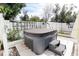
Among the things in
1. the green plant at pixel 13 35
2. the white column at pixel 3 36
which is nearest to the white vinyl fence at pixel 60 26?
the green plant at pixel 13 35

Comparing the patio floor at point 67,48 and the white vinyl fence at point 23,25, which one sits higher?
the white vinyl fence at point 23,25

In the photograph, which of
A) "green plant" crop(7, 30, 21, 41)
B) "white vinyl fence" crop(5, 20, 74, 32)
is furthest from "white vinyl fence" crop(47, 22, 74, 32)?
"green plant" crop(7, 30, 21, 41)

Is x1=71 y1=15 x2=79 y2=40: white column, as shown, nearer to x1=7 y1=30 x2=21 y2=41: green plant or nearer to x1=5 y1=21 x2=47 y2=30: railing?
x1=5 y1=21 x2=47 y2=30: railing

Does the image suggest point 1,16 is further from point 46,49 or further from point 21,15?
point 46,49

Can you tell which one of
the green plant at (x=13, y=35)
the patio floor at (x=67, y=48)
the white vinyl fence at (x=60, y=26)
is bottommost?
the patio floor at (x=67, y=48)

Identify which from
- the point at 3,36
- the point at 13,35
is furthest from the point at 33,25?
the point at 3,36

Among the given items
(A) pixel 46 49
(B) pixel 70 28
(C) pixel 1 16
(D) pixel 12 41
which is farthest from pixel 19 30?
(B) pixel 70 28

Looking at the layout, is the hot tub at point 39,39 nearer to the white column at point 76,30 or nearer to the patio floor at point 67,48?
the patio floor at point 67,48

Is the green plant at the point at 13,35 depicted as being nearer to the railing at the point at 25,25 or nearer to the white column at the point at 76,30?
the railing at the point at 25,25

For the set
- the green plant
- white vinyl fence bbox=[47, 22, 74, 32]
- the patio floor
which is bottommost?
the patio floor

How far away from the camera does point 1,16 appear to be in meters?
1.68

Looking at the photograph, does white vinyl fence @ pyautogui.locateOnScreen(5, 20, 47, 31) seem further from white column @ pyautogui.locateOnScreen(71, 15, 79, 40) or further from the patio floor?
white column @ pyautogui.locateOnScreen(71, 15, 79, 40)

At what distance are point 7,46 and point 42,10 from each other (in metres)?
0.52

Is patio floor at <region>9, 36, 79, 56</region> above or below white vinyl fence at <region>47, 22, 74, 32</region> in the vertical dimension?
below
